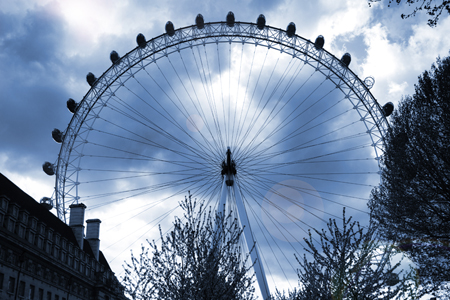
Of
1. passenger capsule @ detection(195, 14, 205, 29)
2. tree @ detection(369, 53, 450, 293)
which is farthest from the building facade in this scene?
passenger capsule @ detection(195, 14, 205, 29)

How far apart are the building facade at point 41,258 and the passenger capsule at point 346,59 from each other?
90.9 ft

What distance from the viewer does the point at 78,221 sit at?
5734 centimetres

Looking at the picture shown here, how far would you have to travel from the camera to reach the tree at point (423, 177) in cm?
2244

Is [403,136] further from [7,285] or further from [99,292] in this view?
[99,292]

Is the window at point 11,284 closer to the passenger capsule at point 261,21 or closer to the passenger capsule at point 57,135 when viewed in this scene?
the passenger capsule at point 57,135

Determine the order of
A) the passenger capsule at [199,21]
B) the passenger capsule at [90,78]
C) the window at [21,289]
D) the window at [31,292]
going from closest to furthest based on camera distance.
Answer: the window at [21,289], the window at [31,292], the passenger capsule at [199,21], the passenger capsule at [90,78]

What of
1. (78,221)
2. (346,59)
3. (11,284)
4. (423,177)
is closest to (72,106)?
(11,284)

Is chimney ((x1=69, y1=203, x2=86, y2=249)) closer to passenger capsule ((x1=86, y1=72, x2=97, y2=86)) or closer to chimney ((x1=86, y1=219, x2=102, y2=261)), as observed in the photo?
chimney ((x1=86, y1=219, x2=102, y2=261))

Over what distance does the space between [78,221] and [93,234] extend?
523 cm

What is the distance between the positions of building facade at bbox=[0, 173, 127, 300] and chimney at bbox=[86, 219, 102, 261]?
122cm

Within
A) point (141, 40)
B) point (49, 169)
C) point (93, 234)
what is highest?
point (141, 40)

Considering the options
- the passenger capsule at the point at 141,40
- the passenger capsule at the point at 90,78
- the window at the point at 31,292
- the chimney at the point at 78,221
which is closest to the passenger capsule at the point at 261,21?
the passenger capsule at the point at 141,40

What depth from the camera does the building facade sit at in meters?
36.0

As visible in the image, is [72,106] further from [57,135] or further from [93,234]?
[93,234]
